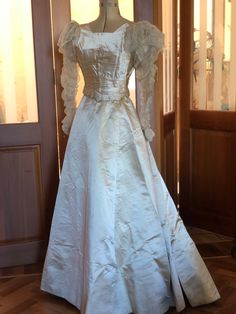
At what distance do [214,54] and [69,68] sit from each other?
3.81 feet

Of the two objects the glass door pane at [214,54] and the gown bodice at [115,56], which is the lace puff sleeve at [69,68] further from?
the glass door pane at [214,54]

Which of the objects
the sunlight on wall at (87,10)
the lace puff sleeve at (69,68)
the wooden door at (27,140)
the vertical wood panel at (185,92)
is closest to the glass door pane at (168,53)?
Answer: the vertical wood panel at (185,92)

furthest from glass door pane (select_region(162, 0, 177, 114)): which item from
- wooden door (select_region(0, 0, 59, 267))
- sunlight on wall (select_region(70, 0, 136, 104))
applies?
wooden door (select_region(0, 0, 59, 267))

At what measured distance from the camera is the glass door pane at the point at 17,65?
7.83 ft

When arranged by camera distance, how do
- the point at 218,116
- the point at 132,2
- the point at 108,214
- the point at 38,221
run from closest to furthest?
the point at 108,214 → the point at 132,2 → the point at 38,221 → the point at 218,116

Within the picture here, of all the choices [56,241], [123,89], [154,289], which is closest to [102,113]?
[123,89]

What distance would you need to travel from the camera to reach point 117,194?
75.7 inches

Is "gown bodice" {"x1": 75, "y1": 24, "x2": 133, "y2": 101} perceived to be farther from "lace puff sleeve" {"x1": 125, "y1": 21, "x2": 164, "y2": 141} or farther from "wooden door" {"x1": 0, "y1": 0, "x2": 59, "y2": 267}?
"wooden door" {"x1": 0, "y1": 0, "x2": 59, "y2": 267}

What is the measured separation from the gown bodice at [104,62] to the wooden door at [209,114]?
1025mm

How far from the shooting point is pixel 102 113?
1.92 m

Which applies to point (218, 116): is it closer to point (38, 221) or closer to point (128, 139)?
point (128, 139)

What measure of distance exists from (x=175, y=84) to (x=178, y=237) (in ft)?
4.20

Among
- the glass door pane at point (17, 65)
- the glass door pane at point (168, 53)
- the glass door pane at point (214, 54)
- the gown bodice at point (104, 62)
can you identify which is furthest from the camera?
the glass door pane at point (168, 53)

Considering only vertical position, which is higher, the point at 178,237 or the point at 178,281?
the point at 178,237
